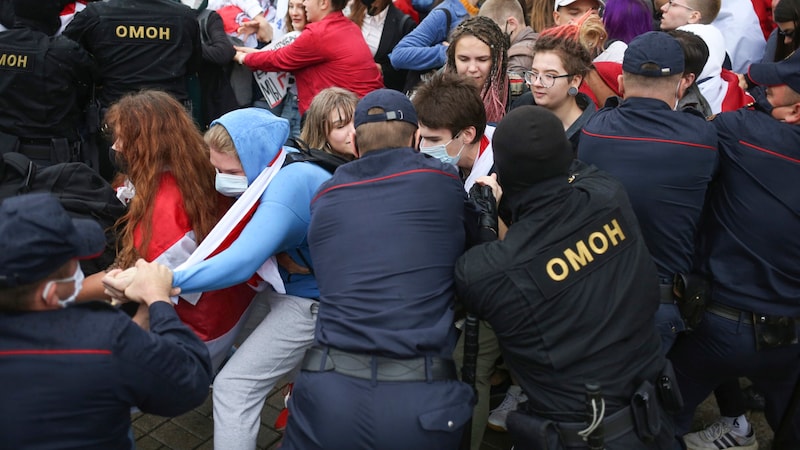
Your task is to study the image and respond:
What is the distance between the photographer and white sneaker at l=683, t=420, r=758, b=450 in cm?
393

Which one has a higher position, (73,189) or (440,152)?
(73,189)

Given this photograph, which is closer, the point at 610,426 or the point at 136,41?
the point at 610,426

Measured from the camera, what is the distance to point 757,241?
3217mm

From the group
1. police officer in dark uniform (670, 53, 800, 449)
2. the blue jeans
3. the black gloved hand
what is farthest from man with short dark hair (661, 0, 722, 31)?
the black gloved hand

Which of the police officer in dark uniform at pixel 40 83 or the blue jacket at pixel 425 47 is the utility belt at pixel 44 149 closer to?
the police officer in dark uniform at pixel 40 83

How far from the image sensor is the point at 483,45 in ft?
14.4

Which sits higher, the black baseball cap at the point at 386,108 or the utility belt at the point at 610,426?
the black baseball cap at the point at 386,108

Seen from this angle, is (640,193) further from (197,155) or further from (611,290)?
(197,155)

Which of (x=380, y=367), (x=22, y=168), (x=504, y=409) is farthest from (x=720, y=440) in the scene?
(x=22, y=168)

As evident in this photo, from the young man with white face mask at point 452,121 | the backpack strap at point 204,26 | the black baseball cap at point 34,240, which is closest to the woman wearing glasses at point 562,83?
the young man with white face mask at point 452,121

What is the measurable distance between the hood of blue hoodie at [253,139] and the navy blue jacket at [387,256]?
1.91 ft

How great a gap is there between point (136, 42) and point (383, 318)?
3603 millimetres

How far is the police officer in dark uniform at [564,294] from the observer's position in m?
2.55

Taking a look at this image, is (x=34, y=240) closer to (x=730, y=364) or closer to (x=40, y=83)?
(x=730, y=364)
